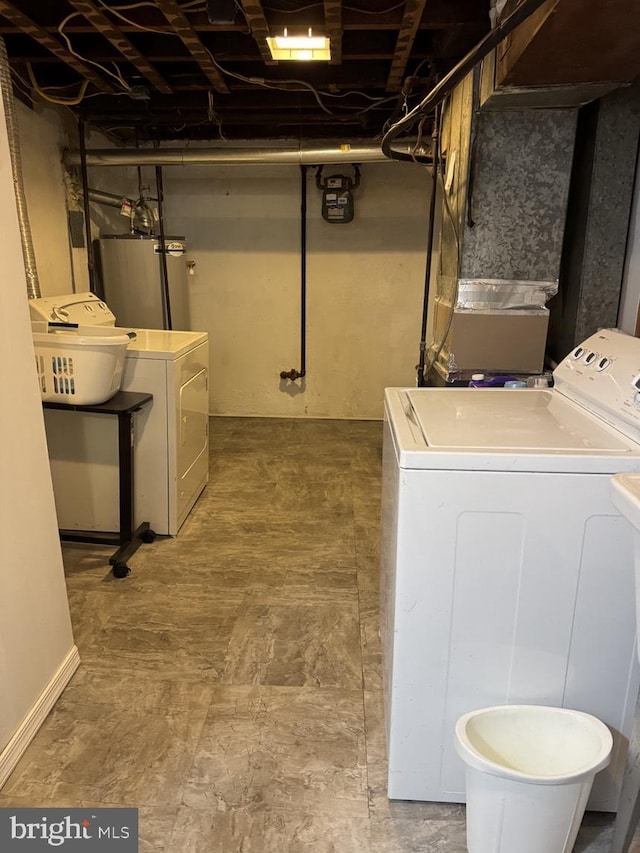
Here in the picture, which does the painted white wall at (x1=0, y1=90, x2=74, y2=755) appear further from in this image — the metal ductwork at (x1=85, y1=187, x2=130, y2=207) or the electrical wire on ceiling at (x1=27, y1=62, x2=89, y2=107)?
the metal ductwork at (x1=85, y1=187, x2=130, y2=207)

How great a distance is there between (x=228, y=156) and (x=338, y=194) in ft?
3.04

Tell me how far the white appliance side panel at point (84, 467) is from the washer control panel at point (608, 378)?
78.6 inches

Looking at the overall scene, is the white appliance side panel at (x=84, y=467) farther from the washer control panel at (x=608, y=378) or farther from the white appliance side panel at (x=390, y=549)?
the washer control panel at (x=608, y=378)

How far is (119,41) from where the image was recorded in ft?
8.53

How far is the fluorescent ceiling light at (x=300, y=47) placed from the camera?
8.12ft

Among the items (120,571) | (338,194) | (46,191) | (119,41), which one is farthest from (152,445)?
(338,194)

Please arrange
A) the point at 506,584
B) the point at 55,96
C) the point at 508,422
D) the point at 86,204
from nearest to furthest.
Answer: the point at 506,584
the point at 508,422
the point at 55,96
the point at 86,204

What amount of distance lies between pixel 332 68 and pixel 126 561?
2.78 m

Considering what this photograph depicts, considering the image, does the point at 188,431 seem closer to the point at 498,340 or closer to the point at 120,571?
the point at 120,571

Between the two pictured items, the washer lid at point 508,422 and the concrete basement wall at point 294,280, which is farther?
the concrete basement wall at point 294,280

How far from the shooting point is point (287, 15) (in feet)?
7.91

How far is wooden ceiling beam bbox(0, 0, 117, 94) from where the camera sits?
2.35 metres

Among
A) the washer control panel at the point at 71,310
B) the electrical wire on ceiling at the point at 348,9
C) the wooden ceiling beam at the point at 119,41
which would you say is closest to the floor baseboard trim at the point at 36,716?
the washer control panel at the point at 71,310

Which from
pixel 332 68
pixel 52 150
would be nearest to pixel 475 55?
pixel 332 68
